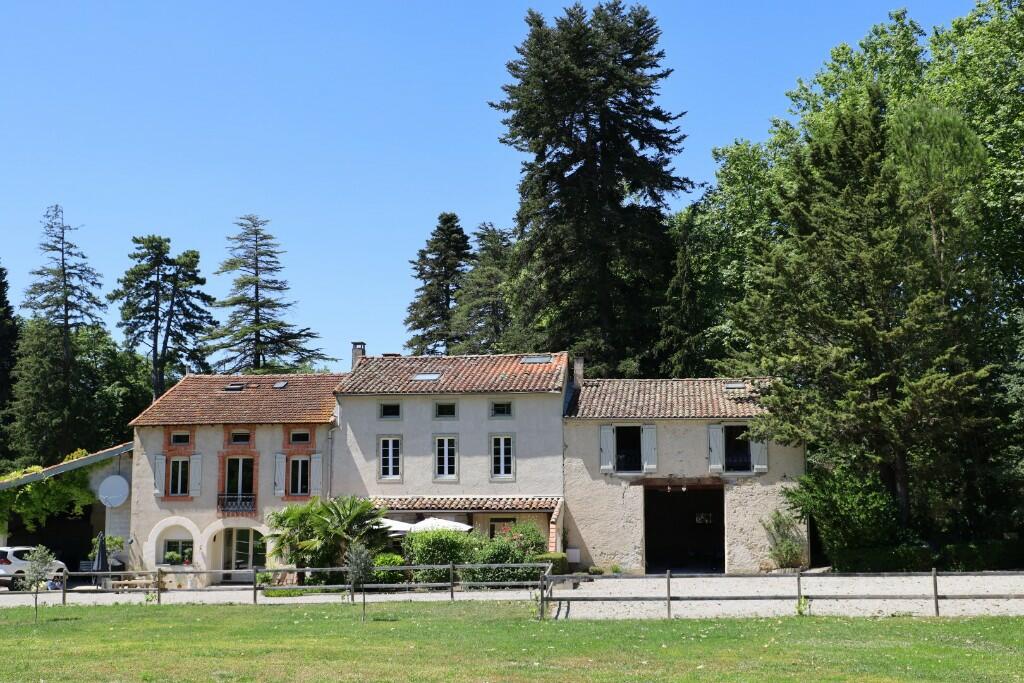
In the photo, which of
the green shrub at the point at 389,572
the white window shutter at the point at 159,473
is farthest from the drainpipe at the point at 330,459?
the green shrub at the point at 389,572

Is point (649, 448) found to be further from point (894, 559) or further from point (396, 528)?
point (396, 528)

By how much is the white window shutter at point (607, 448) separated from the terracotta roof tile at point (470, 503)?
6.08 feet

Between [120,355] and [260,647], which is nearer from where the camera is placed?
[260,647]

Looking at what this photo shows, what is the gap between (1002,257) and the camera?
1486 inches

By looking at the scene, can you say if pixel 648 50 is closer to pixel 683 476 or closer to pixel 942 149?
pixel 942 149

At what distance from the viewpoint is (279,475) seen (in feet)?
122

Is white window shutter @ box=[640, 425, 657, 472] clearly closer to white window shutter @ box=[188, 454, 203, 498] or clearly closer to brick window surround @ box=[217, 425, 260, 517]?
brick window surround @ box=[217, 425, 260, 517]

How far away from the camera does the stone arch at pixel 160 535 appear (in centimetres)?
3709

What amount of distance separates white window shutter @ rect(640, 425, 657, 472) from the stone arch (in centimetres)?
1527

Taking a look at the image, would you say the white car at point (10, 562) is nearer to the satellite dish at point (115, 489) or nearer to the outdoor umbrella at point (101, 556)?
the satellite dish at point (115, 489)

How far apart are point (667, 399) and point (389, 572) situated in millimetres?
11684

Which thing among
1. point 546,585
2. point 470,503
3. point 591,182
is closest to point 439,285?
point 591,182

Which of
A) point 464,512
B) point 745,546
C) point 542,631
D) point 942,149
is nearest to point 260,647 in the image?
point 542,631

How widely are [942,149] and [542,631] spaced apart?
938 inches
